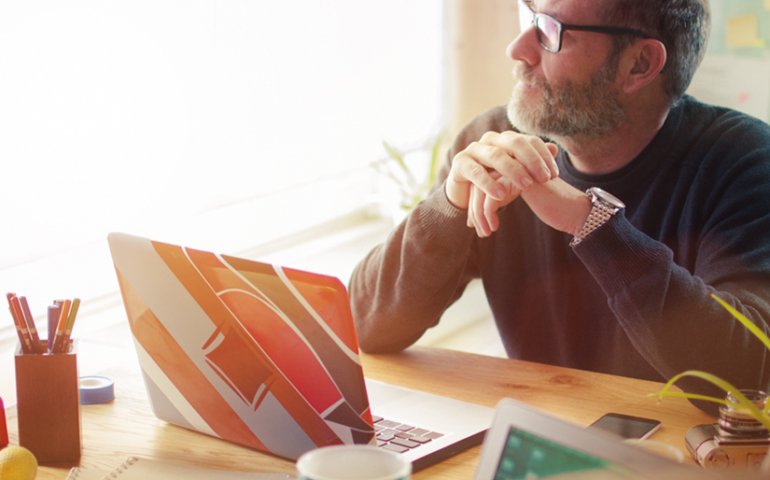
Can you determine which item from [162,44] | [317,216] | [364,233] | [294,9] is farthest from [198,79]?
[364,233]

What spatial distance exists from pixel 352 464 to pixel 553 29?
1035 mm

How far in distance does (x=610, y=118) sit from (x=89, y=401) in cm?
102

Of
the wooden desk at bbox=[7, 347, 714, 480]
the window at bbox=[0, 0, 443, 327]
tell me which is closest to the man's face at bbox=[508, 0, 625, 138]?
the wooden desk at bbox=[7, 347, 714, 480]

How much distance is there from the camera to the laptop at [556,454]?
46 centimetres

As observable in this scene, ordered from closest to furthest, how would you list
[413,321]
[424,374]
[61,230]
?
[424,374] < [413,321] < [61,230]

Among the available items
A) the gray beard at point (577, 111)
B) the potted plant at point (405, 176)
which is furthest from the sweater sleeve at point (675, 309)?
the potted plant at point (405, 176)

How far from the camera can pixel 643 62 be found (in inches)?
54.6

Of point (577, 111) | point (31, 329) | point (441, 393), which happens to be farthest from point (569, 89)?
point (31, 329)

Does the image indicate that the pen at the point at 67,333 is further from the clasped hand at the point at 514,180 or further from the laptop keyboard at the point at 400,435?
the clasped hand at the point at 514,180

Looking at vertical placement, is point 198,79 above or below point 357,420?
above

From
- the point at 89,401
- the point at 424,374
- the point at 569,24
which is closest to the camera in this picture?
the point at 89,401

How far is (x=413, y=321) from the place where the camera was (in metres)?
1.25

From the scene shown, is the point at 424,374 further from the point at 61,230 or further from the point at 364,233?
the point at 364,233

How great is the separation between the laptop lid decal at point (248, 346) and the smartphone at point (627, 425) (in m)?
0.31
